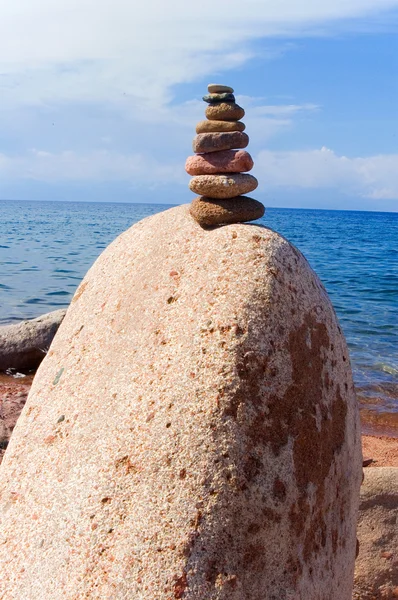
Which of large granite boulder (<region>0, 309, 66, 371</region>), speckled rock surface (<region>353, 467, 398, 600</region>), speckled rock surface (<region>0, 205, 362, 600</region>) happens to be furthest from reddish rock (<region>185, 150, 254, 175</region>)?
large granite boulder (<region>0, 309, 66, 371</region>)

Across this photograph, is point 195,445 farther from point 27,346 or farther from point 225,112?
point 27,346

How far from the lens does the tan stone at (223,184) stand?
11.0 ft

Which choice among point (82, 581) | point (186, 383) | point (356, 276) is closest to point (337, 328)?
point (186, 383)

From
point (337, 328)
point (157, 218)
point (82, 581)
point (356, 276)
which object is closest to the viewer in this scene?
point (82, 581)

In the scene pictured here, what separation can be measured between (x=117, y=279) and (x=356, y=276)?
62.0 feet

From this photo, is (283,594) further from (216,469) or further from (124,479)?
(124,479)

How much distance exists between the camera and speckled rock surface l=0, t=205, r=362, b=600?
8.21 feet

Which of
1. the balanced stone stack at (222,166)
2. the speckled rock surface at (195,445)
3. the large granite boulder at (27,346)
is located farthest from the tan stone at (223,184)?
the large granite boulder at (27,346)

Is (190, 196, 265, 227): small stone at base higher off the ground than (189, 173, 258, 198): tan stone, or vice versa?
(189, 173, 258, 198): tan stone

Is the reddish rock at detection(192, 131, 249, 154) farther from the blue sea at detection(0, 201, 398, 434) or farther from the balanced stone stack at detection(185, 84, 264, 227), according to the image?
the blue sea at detection(0, 201, 398, 434)

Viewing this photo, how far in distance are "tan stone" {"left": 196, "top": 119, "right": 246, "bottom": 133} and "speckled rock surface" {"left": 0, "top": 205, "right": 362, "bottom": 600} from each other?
55 centimetres

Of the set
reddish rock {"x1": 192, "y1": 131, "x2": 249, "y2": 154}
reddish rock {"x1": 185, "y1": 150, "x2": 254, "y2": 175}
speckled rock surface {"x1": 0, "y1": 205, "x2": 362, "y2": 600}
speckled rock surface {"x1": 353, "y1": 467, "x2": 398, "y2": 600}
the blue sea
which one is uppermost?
reddish rock {"x1": 192, "y1": 131, "x2": 249, "y2": 154}

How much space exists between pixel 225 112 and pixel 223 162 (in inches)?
9.9

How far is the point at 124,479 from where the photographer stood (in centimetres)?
259
